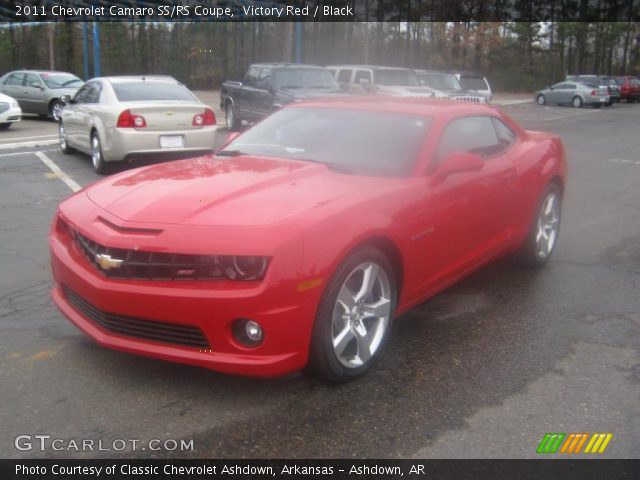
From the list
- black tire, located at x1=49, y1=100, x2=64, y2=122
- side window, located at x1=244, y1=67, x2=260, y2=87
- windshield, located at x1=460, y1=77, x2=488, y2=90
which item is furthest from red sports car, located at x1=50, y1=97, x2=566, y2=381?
windshield, located at x1=460, y1=77, x2=488, y2=90

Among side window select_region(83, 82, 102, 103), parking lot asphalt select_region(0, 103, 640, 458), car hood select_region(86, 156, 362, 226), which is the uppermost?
side window select_region(83, 82, 102, 103)

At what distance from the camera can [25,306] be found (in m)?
4.52

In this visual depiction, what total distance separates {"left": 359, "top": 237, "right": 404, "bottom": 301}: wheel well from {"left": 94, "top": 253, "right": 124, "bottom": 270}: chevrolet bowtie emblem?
4.07 feet

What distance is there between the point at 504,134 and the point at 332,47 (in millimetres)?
41836

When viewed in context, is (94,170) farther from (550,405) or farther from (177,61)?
(177,61)

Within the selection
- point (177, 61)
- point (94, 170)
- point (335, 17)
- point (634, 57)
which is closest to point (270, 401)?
point (94, 170)

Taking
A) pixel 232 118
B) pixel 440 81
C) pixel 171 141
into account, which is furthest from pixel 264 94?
pixel 440 81

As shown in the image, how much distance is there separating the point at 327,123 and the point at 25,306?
2.45 m

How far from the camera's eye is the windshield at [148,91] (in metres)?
10.0

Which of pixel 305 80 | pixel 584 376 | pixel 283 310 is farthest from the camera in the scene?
pixel 305 80

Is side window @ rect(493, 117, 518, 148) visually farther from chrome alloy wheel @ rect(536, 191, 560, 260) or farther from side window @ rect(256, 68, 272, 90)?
side window @ rect(256, 68, 272, 90)

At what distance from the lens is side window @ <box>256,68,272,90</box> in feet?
49.0

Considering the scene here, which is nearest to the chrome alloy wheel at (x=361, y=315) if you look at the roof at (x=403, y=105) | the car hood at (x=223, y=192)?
the car hood at (x=223, y=192)

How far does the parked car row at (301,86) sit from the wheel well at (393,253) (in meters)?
10.6
